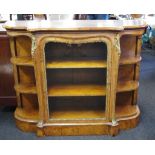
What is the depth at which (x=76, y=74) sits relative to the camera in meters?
2.06

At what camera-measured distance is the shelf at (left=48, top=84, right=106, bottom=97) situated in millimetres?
1891

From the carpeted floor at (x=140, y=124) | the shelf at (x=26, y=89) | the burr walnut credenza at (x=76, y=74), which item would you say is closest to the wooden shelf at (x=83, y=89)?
the burr walnut credenza at (x=76, y=74)

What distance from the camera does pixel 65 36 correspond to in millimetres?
1650

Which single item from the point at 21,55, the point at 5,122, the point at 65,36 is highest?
the point at 65,36

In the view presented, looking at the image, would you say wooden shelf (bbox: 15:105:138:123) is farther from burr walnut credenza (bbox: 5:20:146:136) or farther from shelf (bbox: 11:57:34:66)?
shelf (bbox: 11:57:34:66)

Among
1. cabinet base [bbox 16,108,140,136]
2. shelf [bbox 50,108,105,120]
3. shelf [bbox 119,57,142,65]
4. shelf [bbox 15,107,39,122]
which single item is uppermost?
shelf [bbox 119,57,142,65]

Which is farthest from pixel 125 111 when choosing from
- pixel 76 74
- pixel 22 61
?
pixel 22 61

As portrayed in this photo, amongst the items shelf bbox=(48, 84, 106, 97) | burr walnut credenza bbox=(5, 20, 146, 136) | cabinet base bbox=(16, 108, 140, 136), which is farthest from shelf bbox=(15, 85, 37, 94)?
cabinet base bbox=(16, 108, 140, 136)

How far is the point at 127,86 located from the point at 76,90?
43 cm
